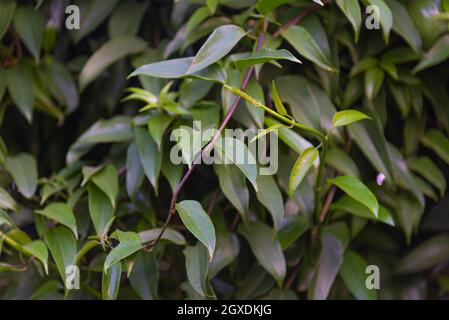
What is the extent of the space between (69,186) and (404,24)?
0.61 meters

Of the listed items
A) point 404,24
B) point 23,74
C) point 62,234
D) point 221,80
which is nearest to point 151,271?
point 62,234

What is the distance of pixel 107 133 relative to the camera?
3.10ft

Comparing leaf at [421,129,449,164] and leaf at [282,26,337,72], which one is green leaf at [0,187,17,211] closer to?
leaf at [282,26,337,72]

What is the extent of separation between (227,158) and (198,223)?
0.45 ft

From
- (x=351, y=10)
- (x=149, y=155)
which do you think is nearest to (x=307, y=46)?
(x=351, y=10)

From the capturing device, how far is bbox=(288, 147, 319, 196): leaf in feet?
2.28

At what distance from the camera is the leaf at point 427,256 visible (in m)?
1.02

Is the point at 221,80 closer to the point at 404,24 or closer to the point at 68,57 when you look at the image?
the point at 404,24

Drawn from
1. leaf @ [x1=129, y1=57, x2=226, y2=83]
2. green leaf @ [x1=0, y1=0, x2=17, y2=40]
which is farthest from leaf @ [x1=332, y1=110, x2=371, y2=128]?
green leaf @ [x1=0, y1=0, x2=17, y2=40]

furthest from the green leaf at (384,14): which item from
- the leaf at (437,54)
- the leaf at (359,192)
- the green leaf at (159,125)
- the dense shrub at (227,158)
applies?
the green leaf at (159,125)

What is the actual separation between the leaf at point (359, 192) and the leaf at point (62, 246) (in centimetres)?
39

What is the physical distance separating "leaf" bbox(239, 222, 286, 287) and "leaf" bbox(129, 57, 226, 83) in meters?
0.25

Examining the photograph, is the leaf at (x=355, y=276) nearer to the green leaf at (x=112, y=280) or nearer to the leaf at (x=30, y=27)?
the green leaf at (x=112, y=280)

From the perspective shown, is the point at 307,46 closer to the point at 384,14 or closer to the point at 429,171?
the point at 384,14
